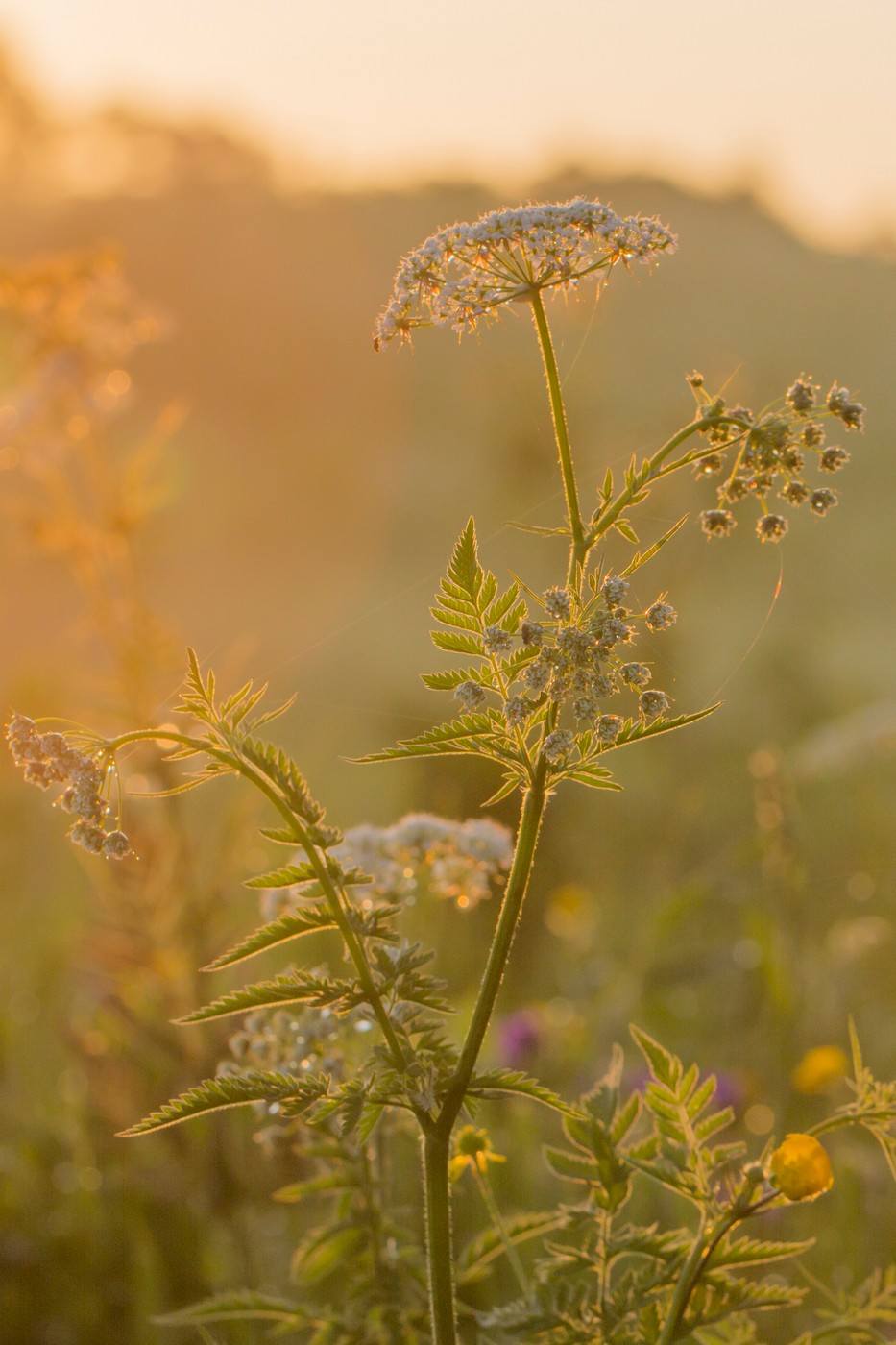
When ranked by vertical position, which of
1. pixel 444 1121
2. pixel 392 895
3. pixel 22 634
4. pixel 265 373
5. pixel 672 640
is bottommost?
pixel 444 1121

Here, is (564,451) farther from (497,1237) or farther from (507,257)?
(497,1237)

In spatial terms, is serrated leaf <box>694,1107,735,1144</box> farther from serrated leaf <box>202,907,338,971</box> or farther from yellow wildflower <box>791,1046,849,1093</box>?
yellow wildflower <box>791,1046,849,1093</box>

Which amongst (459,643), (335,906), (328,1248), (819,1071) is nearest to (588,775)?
(459,643)

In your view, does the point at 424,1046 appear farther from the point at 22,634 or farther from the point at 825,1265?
the point at 22,634

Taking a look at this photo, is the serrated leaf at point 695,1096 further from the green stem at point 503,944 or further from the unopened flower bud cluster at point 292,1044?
the unopened flower bud cluster at point 292,1044

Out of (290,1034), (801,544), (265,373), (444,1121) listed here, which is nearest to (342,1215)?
(290,1034)

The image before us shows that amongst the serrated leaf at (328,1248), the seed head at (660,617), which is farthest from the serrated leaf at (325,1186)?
the seed head at (660,617)
